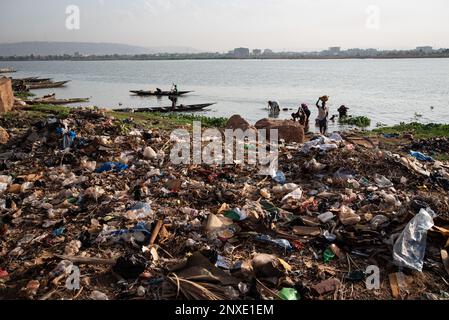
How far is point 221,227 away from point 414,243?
2.18 meters

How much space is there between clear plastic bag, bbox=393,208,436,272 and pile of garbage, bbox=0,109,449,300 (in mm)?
12

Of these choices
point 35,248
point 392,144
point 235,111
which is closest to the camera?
point 35,248

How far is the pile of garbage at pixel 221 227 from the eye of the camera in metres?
3.67

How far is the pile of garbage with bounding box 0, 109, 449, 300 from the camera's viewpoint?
3668 mm

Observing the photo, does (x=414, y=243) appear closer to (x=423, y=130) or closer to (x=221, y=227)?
(x=221, y=227)

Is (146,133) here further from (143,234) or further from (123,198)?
(143,234)

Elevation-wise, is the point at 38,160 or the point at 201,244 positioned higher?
the point at 38,160

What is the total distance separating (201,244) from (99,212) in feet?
5.52

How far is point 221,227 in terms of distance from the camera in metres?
4.63

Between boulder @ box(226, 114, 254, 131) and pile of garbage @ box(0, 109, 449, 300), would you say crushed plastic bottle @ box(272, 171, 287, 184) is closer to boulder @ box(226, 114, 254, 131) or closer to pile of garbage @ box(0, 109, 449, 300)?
pile of garbage @ box(0, 109, 449, 300)

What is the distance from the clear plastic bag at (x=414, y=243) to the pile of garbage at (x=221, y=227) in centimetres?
1

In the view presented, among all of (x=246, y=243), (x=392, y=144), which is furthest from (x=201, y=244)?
(x=392, y=144)

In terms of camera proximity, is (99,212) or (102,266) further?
(99,212)

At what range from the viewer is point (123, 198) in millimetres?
5582
